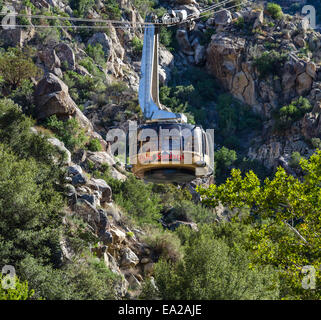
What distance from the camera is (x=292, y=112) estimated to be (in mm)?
50375

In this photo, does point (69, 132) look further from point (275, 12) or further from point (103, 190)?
point (275, 12)

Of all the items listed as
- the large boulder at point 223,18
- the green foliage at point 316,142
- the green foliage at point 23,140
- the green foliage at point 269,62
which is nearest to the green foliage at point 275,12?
the large boulder at point 223,18

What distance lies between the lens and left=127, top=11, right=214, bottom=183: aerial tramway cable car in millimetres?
12352

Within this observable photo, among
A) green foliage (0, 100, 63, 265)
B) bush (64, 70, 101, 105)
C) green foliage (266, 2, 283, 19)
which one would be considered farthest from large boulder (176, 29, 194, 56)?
green foliage (0, 100, 63, 265)

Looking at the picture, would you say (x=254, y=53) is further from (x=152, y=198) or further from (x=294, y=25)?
(x=152, y=198)

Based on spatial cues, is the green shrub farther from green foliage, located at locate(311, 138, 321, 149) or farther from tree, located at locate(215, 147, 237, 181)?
green foliage, located at locate(311, 138, 321, 149)

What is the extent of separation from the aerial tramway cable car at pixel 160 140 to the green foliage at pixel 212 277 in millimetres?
7440

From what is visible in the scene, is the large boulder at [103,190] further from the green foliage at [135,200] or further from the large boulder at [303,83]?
the large boulder at [303,83]

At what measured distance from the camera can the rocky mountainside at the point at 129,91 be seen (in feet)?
88.4

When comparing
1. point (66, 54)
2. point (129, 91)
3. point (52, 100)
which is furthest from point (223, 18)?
point (52, 100)

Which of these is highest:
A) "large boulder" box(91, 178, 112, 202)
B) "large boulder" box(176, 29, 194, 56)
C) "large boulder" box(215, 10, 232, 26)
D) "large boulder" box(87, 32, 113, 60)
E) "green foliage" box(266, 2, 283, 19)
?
"green foliage" box(266, 2, 283, 19)

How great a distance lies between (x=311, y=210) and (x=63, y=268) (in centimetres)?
1133

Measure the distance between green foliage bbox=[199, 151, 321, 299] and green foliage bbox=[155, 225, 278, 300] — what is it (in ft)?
22.2
